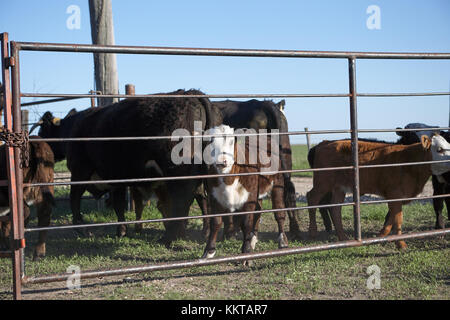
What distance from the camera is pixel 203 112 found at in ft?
18.0

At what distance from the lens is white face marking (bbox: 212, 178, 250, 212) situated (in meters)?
4.55

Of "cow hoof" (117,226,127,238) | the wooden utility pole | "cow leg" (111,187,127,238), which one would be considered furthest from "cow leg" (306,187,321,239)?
the wooden utility pole

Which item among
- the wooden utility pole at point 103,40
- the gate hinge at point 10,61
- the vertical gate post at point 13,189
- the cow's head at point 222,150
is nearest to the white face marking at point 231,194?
the cow's head at point 222,150

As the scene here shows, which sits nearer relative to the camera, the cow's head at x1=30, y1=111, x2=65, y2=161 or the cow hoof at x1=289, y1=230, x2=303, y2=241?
the cow hoof at x1=289, y1=230, x2=303, y2=241

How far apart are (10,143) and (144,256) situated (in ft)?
7.25

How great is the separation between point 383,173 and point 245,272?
216 cm

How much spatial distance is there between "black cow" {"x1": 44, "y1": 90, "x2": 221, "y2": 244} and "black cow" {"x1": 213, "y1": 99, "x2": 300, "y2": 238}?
81cm

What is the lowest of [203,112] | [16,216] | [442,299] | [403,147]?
[442,299]

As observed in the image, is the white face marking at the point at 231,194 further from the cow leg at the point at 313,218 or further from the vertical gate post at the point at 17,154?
the vertical gate post at the point at 17,154

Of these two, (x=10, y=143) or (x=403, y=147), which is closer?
(x=10, y=143)

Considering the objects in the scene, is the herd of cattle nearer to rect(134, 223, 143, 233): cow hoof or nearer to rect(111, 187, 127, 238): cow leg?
rect(111, 187, 127, 238): cow leg

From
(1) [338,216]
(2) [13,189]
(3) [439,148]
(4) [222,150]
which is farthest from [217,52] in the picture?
(3) [439,148]

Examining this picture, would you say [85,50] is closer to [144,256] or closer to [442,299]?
[144,256]
